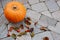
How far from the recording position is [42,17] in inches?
95.4

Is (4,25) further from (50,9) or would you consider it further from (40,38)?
(50,9)

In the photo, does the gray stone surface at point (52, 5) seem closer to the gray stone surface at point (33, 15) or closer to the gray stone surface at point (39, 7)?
the gray stone surface at point (39, 7)

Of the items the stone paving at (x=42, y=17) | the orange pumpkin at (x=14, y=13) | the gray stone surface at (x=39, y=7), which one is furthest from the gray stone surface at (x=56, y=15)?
the orange pumpkin at (x=14, y=13)

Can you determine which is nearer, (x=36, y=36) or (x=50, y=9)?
(x=36, y=36)

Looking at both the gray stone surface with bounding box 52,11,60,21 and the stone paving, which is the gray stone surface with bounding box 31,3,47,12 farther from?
the gray stone surface with bounding box 52,11,60,21

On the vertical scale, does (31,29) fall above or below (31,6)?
below

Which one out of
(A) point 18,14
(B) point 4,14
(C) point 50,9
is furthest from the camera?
(C) point 50,9

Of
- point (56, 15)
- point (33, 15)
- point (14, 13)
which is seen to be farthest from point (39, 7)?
point (14, 13)

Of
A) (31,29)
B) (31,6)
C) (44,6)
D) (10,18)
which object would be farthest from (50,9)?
(10,18)

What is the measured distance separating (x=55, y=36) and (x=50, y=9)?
53 cm

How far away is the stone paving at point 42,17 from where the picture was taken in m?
2.22

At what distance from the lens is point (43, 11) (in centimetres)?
251

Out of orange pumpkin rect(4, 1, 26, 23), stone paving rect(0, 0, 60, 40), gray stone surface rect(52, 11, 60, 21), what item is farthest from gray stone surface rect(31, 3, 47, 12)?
orange pumpkin rect(4, 1, 26, 23)

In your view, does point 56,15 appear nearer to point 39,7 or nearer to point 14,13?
point 39,7
